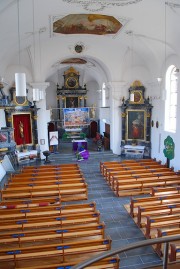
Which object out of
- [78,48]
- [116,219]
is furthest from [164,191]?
[78,48]

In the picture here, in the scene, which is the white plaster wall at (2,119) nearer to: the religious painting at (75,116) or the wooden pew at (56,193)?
the wooden pew at (56,193)

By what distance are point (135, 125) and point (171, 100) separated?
3681mm

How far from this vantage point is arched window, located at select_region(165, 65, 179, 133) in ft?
43.2

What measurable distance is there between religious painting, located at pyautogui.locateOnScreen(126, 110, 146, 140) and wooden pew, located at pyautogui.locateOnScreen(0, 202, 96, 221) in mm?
9893

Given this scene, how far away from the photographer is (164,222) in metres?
6.46

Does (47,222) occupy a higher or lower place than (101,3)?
lower

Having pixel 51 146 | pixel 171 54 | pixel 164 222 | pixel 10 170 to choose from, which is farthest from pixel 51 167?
pixel 171 54

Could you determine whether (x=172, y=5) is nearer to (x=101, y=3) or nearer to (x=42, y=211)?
(x=101, y=3)

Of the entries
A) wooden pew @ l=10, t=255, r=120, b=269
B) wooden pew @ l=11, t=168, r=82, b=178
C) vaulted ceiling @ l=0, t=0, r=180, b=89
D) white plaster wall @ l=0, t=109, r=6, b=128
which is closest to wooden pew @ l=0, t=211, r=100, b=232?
wooden pew @ l=10, t=255, r=120, b=269

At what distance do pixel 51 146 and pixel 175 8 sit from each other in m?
12.6

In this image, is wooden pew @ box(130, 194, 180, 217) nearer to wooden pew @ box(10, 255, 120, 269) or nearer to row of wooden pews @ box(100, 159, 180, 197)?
row of wooden pews @ box(100, 159, 180, 197)

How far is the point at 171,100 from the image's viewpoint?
13.5 metres

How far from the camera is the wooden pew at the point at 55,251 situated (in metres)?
5.03

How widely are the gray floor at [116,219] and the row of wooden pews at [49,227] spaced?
66 cm
